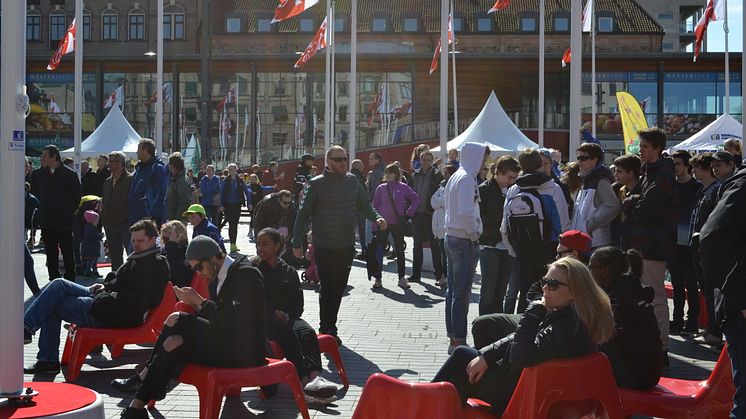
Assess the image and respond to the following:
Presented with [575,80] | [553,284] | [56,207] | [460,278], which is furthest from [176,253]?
[575,80]

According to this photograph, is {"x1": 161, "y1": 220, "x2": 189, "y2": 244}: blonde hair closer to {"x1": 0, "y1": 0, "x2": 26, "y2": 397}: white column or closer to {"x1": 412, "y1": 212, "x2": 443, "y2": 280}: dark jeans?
{"x1": 0, "y1": 0, "x2": 26, "y2": 397}: white column

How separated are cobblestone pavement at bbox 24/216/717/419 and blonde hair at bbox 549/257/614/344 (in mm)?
2379

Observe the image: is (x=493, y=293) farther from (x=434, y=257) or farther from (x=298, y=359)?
(x=434, y=257)

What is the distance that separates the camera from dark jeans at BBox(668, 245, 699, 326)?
11031mm

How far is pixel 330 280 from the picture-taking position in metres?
10.3

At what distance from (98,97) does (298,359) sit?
51707 mm

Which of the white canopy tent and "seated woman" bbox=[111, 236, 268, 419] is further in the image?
the white canopy tent

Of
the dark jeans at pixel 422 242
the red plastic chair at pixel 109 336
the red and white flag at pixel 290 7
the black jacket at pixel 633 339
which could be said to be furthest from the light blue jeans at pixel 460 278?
the red and white flag at pixel 290 7

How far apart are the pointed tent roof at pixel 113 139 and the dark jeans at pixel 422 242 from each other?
1735 cm

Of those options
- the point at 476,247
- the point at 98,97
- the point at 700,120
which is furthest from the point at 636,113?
the point at 98,97

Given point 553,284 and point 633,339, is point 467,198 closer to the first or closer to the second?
point 633,339

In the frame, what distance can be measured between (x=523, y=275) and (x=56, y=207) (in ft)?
23.9

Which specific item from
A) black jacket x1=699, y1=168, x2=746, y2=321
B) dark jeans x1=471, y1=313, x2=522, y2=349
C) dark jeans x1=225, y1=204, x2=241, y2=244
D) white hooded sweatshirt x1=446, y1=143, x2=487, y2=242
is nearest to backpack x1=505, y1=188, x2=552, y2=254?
white hooded sweatshirt x1=446, y1=143, x2=487, y2=242

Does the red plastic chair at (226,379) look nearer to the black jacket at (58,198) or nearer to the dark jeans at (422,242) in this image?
the black jacket at (58,198)
